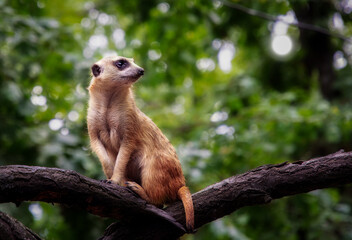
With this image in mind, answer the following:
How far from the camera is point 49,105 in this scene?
8.97 m

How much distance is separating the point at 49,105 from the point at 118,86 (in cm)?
375

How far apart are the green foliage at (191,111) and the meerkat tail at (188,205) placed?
3.19m

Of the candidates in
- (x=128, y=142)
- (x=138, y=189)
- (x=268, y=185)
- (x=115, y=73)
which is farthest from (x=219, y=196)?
(x=115, y=73)

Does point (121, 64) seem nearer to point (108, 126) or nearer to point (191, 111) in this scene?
point (108, 126)

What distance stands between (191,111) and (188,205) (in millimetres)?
8044

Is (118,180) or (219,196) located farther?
(118,180)

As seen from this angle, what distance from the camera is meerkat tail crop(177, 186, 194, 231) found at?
14.3 ft

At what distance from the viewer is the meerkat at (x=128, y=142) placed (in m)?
4.96

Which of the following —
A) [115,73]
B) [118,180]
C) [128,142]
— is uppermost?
[115,73]

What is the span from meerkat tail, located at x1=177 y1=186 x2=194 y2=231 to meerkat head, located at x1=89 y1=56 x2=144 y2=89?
1941mm

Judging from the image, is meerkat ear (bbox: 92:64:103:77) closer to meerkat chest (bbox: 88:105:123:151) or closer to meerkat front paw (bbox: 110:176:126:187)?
meerkat chest (bbox: 88:105:123:151)

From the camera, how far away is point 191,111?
12422 mm

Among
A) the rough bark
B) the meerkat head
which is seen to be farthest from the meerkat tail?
the meerkat head

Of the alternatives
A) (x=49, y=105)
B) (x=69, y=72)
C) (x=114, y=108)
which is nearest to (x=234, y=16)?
(x=69, y=72)
